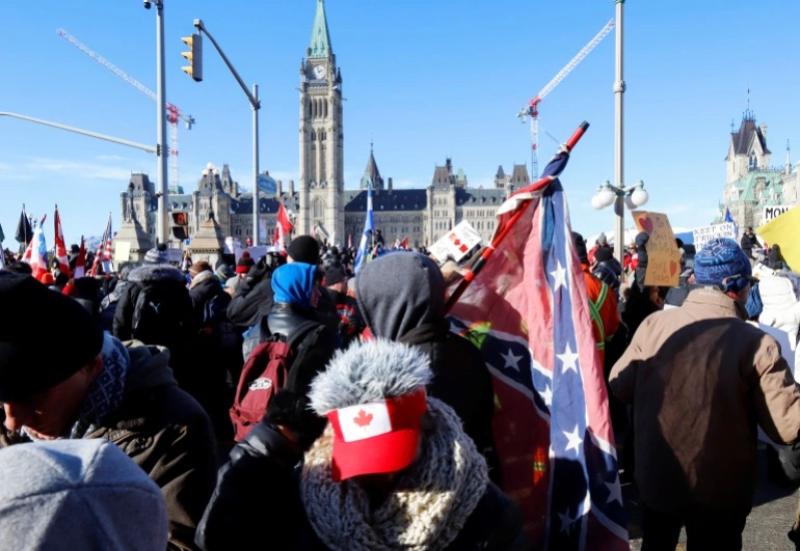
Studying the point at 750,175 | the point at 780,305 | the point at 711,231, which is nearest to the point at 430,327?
the point at 780,305

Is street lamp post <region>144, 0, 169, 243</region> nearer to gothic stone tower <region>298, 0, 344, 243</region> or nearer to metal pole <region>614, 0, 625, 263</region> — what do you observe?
metal pole <region>614, 0, 625, 263</region>

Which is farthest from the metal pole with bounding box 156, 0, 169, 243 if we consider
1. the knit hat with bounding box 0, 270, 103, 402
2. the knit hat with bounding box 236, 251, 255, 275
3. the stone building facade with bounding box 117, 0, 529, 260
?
the stone building facade with bounding box 117, 0, 529, 260

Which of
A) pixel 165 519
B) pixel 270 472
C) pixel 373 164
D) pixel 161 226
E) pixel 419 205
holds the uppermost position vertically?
pixel 373 164

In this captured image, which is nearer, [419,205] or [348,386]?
[348,386]

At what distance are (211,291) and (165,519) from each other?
18.8 feet

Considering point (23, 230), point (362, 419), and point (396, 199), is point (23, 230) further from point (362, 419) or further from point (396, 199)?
point (396, 199)

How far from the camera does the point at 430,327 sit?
104 inches

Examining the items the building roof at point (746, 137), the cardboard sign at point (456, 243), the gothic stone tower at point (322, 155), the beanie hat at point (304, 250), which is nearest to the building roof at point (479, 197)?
the gothic stone tower at point (322, 155)

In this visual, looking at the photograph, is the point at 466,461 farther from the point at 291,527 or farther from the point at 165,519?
the point at 165,519

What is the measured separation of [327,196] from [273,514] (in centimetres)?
11569

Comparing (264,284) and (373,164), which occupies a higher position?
(373,164)

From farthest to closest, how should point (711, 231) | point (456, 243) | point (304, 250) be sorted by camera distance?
point (711, 231)
point (456, 243)
point (304, 250)

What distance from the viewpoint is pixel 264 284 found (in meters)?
5.60

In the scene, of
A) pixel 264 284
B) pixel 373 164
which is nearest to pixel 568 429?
pixel 264 284
